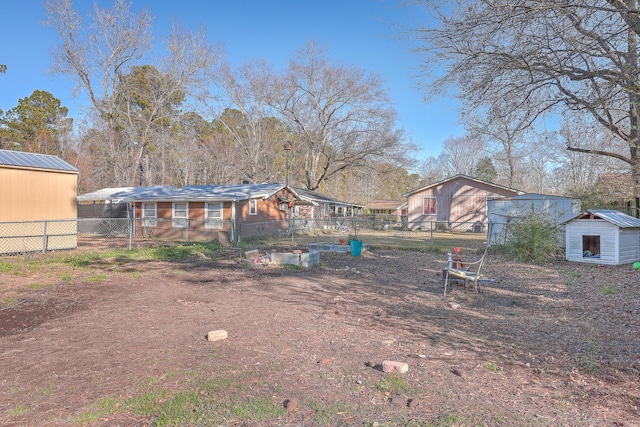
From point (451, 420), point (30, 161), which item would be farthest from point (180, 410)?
point (30, 161)

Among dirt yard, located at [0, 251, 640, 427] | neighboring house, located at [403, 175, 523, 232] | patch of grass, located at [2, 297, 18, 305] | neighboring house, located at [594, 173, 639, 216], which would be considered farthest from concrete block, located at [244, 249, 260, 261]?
neighboring house, located at [403, 175, 523, 232]

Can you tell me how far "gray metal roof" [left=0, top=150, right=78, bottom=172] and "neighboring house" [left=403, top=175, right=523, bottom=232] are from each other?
2225 centimetres

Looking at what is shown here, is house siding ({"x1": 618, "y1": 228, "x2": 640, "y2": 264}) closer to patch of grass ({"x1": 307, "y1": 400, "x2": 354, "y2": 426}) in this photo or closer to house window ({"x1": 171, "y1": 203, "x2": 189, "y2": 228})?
patch of grass ({"x1": 307, "y1": 400, "x2": 354, "y2": 426})

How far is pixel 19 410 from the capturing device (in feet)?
10.6

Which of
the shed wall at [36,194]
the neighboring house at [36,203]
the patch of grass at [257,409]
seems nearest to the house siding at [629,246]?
the patch of grass at [257,409]

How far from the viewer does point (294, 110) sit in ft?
116

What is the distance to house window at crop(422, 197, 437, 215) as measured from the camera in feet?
104

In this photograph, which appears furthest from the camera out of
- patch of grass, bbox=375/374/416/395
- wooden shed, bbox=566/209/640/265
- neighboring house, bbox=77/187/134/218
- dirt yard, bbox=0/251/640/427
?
neighboring house, bbox=77/187/134/218

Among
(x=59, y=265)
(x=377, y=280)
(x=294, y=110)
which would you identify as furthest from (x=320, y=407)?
(x=294, y=110)

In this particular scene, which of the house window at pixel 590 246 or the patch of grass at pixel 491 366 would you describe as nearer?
the patch of grass at pixel 491 366

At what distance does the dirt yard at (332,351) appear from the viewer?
10.7 feet

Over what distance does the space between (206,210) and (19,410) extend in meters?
18.8

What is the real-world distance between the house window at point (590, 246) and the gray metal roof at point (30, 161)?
17540 mm

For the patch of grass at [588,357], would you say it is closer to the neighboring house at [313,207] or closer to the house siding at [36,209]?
the house siding at [36,209]
